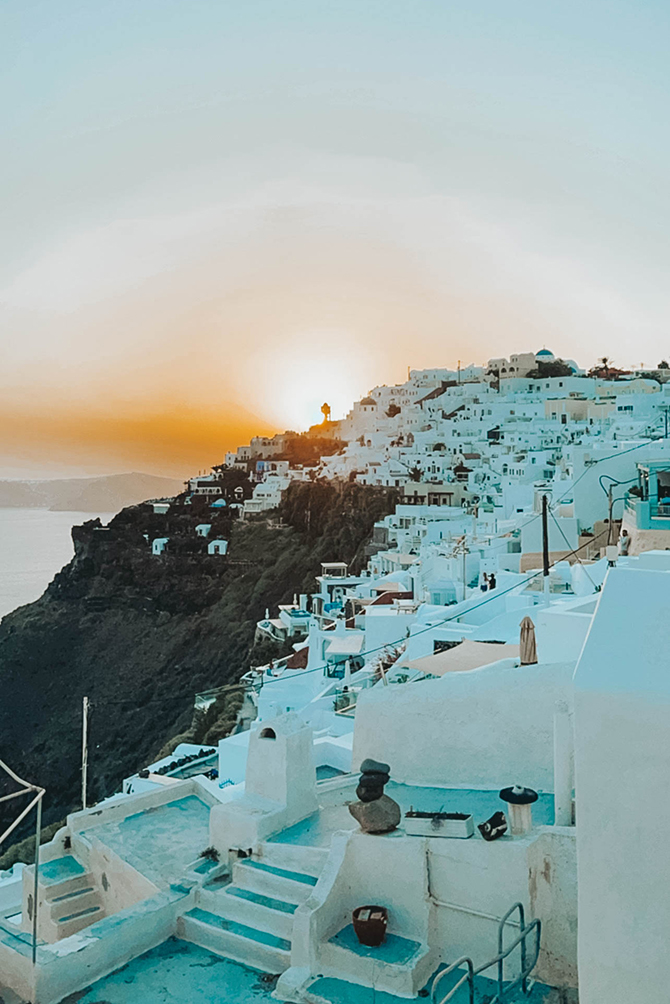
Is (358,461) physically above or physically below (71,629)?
above

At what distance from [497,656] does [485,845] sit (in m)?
5.86

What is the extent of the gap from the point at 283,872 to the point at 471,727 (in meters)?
2.20

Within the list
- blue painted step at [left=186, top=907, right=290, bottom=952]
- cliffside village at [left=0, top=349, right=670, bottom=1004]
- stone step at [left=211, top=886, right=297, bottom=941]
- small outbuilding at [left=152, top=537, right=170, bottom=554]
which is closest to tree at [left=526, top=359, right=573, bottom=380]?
small outbuilding at [left=152, top=537, right=170, bottom=554]

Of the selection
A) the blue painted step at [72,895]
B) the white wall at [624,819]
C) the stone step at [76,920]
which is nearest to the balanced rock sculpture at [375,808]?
→ the white wall at [624,819]

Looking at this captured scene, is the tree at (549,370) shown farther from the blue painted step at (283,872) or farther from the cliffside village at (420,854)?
the blue painted step at (283,872)

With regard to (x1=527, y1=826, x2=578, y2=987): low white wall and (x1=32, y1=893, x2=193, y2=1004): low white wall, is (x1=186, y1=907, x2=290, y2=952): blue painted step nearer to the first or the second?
(x1=32, y1=893, x2=193, y2=1004): low white wall

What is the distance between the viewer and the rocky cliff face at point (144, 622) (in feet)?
165

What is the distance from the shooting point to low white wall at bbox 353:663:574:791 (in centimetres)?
731

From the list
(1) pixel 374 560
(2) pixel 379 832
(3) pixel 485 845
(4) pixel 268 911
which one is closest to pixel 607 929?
(3) pixel 485 845

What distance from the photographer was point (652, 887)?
3795mm

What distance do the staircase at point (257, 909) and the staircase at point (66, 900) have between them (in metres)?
2.04

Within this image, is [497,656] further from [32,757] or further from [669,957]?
[32,757]

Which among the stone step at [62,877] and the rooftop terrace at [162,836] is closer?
the rooftop terrace at [162,836]

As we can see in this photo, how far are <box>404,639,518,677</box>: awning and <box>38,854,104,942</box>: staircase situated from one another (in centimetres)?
501
